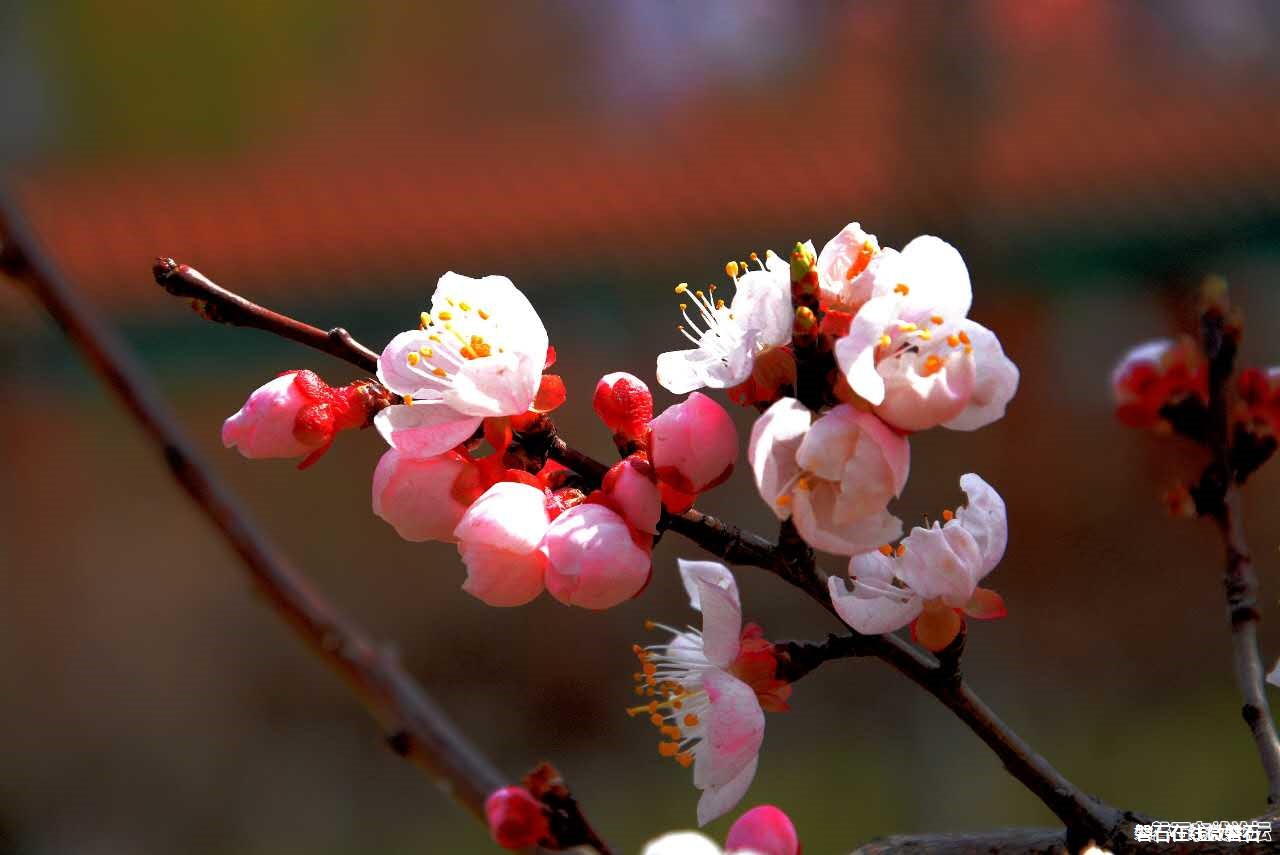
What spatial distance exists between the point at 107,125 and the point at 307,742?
143cm

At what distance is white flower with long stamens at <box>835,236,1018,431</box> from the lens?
314mm

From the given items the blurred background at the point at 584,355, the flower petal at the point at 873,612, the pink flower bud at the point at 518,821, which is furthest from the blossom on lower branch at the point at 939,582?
the blurred background at the point at 584,355

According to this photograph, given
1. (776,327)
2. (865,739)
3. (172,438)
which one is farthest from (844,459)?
(865,739)

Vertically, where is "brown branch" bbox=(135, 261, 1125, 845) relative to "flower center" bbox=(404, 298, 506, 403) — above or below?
below

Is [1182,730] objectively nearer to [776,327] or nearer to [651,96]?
[651,96]

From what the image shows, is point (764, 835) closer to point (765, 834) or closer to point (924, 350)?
point (765, 834)

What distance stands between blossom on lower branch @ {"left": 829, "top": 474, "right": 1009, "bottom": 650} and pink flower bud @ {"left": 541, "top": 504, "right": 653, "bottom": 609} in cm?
6

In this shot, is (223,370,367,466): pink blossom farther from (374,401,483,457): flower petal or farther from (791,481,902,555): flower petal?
(791,481,902,555): flower petal

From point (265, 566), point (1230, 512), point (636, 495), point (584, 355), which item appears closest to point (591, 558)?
point (636, 495)

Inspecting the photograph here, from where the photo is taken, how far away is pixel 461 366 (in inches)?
13.9

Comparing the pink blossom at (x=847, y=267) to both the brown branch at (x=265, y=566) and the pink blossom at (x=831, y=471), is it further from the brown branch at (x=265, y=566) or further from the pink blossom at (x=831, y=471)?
the brown branch at (x=265, y=566)

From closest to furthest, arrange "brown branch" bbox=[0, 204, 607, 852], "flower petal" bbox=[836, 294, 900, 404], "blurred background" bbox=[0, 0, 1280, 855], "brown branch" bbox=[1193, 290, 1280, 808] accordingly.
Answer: "brown branch" bbox=[0, 204, 607, 852]
"flower petal" bbox=[836, 294, 900, 404]
"brown branch" bbox=[1193, 290, 1280, 808]
"blurred background" bbox=[0, 0, 1280, 855]

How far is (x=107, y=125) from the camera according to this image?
2.65 meters

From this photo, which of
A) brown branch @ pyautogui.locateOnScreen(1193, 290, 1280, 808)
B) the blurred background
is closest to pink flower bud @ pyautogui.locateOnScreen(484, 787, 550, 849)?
brown branch @ pyautogui.locateOnScreen(1193, 290, 1280, 808)
